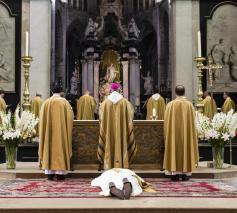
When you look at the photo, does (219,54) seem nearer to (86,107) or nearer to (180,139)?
(86,107)

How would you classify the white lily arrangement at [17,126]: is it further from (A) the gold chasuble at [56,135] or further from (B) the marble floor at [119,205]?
(B) the marble floor at [119,205]

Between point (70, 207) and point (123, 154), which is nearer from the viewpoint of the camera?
A: point (70, 207)

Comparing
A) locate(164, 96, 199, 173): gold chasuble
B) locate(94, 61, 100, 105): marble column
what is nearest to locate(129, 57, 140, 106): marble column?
locate(94, 61, 100, 105): marble column

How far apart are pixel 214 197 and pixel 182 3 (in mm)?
12047

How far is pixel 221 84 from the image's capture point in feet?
57.8

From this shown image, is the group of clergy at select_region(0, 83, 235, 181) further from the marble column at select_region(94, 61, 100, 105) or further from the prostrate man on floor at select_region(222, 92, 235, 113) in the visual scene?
the marble column at select_region(94, 61, 100, 105)

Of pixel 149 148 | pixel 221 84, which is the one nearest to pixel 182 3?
pixel 221 84

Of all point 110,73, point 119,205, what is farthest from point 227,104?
point 110,73

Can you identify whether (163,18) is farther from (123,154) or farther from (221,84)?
(123,154)

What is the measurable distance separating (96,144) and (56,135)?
1.30 metres

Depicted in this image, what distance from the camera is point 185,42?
1770 centimetres

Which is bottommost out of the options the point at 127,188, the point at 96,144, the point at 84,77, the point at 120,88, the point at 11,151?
the point at 127,188

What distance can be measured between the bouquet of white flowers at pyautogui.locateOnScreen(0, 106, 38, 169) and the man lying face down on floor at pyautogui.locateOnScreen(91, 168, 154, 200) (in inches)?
137

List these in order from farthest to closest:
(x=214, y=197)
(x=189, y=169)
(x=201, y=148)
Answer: (x=201, y=148) → (x=189, y=169) → (x=214, y=197)
